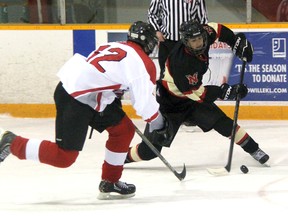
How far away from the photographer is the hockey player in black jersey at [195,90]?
410cm

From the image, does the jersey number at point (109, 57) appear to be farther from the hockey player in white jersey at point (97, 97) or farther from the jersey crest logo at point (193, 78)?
the jersey crest logo at point (193, 78)

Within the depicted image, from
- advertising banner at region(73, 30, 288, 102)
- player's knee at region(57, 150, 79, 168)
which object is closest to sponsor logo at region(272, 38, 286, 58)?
advertising banner at region(73, 30, 288, 102)

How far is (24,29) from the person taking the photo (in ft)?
19.7

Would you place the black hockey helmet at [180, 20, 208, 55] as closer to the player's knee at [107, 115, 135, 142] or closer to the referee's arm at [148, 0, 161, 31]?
the player's knee at [107, 115, 135, 142]

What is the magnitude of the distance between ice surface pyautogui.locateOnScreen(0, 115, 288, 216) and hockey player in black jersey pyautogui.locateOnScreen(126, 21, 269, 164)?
6.3 inches

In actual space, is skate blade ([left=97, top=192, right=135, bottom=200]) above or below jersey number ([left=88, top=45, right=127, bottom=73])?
below

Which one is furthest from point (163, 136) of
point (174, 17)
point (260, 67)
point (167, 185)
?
point (260, 67)

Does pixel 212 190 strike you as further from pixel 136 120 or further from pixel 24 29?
pixel 24 29

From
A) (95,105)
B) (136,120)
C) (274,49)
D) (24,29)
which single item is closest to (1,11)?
(24,29)

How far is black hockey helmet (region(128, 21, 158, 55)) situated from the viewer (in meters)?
3.39

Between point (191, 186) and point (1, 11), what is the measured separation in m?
2.96

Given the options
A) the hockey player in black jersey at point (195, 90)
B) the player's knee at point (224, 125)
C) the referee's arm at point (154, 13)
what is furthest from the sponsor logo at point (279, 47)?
the player's knee at point (224, 125)

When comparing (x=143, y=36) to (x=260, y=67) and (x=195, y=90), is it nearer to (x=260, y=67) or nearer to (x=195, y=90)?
(x=195, y=90)

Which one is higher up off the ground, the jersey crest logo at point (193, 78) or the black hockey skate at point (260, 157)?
the jersey crest logo at point (193, 78)
